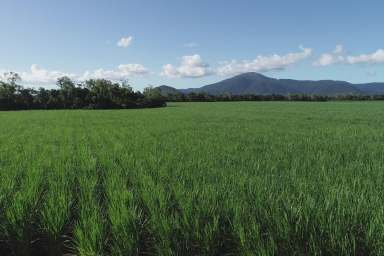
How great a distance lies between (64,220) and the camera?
13.7ft

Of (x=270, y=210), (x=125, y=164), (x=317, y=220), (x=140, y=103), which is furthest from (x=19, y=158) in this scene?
(x=140, y=103)

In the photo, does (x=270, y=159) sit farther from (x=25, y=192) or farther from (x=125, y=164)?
(x=25, y=192)

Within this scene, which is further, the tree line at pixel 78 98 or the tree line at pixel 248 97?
the tree line at pixel 248 97

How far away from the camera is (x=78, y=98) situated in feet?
237

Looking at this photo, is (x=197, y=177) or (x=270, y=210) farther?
(x=197, y=177)

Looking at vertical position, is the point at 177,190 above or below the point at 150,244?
above

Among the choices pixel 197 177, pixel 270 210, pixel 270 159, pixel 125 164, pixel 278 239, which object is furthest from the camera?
pixel 270 159

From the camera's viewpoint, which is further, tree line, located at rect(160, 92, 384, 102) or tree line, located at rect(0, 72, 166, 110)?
tree line, located at rect(160, 92, 384, 102)

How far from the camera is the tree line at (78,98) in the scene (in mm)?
70238

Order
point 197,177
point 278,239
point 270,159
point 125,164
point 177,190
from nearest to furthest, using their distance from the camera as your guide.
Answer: point 278,239, point 177,190, point 197,177, point 125,164, point 270,159

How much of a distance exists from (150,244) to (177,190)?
Answer: 40.0 inches

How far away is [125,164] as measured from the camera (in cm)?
772

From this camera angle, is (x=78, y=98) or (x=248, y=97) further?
(x=248, y=97)

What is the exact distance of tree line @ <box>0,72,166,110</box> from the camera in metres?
70.2
